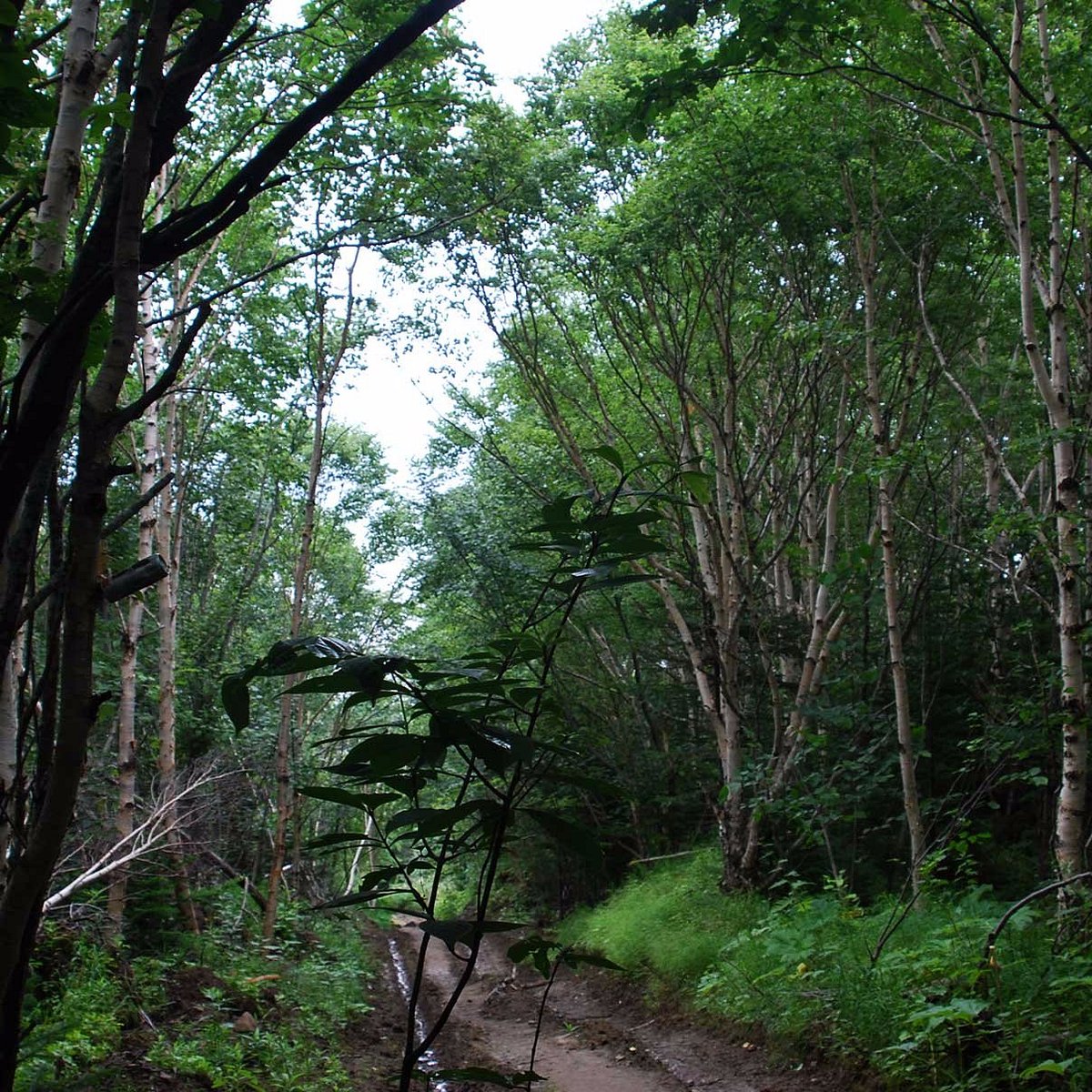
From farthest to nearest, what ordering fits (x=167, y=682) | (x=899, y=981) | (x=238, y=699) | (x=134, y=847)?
(x=167, y=682), (x=134, y=847), (x=899, y=981), (x=238, y=699)

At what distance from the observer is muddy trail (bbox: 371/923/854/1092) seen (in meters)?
6.26

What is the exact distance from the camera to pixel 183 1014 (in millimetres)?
7484

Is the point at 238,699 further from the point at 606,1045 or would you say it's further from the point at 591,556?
the point at 606,1045

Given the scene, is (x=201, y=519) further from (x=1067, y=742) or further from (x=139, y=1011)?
(x=1067, y=742)

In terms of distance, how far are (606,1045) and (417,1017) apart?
3.51 metres

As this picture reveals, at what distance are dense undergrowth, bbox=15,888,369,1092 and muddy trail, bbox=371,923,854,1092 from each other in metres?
1.01

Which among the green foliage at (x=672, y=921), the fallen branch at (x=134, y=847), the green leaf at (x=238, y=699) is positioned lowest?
the green foliage at (x=672, y=921)

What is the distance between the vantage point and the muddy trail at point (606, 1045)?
626 centimetres

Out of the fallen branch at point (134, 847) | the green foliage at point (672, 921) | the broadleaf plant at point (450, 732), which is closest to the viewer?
the broadleaf plant at point (450, 732)

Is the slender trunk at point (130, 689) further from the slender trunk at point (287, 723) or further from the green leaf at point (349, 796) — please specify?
the green leaf at point (349, 796)

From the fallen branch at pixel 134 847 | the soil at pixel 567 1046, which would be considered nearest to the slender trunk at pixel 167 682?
the fallen branch at pixel 134 847

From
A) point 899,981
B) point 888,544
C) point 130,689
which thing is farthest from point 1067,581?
point 130,689

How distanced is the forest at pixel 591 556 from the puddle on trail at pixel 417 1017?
0.20 ft

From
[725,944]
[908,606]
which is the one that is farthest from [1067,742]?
[908,606]
